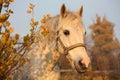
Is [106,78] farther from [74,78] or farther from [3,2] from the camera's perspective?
[3,2]

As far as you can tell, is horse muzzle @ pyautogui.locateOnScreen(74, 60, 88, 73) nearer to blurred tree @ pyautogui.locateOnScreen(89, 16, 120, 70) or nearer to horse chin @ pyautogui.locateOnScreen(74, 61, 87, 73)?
horse chin @ pyautogui.locateOnScreen(74, 61, 87, 73)

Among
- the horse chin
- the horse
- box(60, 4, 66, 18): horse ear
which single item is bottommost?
the horse chin

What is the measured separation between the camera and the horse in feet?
12.0

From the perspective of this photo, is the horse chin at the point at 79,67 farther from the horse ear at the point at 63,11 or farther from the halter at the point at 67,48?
the horse ear at the point at 63,11

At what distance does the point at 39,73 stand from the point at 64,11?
4.13ft

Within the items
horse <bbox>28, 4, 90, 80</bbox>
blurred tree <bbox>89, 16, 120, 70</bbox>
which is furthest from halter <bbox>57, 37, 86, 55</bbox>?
blurred tree <bbox>89, 16, 120, 70</bbox>

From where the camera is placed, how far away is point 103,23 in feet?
106

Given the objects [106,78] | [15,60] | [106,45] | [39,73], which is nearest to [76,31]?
[39,73]

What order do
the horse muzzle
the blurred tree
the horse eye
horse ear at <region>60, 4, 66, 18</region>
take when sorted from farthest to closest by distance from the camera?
the blurred tree < horse ear at <region>60, 4, 66, 18</region> < the horse eye < the horse muzzle

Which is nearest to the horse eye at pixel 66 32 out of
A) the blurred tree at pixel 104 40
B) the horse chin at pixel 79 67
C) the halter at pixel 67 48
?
the halter at pixel 67 48

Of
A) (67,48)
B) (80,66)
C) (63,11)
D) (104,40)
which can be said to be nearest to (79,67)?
(80,66)

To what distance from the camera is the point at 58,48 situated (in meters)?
3.98

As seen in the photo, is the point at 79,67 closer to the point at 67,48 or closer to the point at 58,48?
the point at 67,48

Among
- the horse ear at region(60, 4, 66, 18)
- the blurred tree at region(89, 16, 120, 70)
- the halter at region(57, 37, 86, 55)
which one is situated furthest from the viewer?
the blurred tree at region(89, 16, 120, 70)
